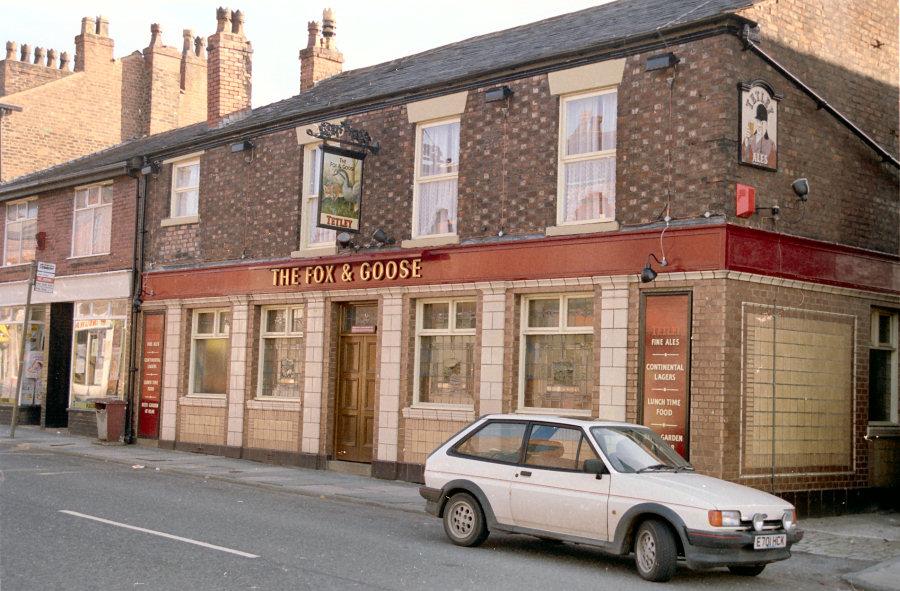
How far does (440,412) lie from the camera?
1742 cm

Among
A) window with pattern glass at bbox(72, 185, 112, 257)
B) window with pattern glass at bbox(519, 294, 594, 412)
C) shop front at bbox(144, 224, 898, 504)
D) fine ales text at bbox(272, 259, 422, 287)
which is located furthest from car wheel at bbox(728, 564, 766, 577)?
window with pattern glass at bbox(72, 185, 112, 257)

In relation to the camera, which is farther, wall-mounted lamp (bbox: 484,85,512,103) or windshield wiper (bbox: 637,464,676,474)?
Result: wall-mounted lamp (bbox: 484,85,512,103)

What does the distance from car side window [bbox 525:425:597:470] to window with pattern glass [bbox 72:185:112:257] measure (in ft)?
56.2

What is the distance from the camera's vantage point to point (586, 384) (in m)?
15.6

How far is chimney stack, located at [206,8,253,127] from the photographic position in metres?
25.1

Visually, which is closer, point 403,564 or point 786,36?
point 403,564

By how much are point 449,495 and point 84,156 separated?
26.4 meters

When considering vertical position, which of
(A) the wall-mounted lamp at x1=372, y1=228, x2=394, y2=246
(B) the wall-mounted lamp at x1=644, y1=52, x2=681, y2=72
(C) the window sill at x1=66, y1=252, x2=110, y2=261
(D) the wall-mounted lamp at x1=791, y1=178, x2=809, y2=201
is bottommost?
(A) the wall-mounted lamp at x1=372, y1=228, x2=394, y2=246

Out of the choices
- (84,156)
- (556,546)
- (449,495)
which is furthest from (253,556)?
(84,156)

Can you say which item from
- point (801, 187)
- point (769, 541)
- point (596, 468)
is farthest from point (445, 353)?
point (769, 541)

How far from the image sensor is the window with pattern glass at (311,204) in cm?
2019

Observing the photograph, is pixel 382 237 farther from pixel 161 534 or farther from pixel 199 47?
pixel 199 47

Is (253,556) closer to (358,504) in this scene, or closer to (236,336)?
(358,504)

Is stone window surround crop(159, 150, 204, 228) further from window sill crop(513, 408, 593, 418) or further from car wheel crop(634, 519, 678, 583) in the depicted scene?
car wheel crop(634, 519, 678, 583)
